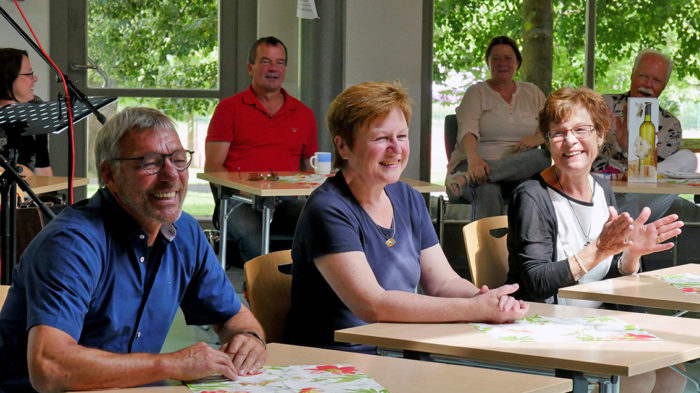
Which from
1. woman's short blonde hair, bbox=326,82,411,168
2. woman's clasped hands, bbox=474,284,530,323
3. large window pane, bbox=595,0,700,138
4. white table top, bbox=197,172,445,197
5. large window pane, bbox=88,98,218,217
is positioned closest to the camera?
woman's clasped hands, bbox=474,284,530,323

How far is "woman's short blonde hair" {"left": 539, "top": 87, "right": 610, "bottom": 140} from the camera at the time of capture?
317 centimetres

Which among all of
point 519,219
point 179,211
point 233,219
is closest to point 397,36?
point 233,219

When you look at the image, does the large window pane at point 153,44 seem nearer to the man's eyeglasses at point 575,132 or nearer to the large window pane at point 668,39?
the large window pane at point 668,39

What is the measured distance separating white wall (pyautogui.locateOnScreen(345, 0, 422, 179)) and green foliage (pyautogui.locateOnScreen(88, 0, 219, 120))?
0.97 m

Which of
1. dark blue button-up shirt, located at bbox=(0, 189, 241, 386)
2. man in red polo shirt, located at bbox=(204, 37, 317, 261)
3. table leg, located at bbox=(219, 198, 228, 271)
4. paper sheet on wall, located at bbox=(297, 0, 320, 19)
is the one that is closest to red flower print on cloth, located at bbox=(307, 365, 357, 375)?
dark blue button-up shirt, located at bbox=(0, 189, 241, 386)

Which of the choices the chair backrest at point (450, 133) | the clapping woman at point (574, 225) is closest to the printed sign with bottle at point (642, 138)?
the chair backrest at point (450, 133)

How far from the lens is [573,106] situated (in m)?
3.17

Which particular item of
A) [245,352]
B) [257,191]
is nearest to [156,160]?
[245,352]

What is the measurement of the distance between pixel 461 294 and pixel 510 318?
1.15 feet

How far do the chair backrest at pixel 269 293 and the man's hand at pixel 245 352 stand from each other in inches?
20.2

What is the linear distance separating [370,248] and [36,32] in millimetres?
4851

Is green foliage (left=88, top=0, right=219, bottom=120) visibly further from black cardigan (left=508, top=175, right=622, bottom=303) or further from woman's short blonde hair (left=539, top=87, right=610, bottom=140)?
black cardigan (left=508, top=175, right=622, bottom=303)

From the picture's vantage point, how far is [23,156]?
521cm

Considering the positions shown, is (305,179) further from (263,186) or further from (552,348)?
(552,348)
